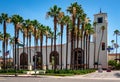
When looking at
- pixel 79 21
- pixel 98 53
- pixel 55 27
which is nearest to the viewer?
pixel 55 27

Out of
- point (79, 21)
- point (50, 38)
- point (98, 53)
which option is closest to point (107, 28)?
point (98, 53)

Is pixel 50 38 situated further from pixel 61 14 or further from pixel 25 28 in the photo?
pixel 61 14

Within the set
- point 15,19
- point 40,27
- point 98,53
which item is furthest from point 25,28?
point 98,53

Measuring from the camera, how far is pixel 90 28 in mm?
79062

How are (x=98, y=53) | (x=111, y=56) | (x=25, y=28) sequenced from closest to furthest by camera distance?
(x=25, y=28), (x=98, y=53), (x=111, y=56)

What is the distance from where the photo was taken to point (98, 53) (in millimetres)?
87125

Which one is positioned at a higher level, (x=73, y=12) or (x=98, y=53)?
(x=73, y=12)

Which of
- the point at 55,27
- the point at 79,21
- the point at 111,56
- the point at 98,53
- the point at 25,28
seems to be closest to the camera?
the point at 55,27

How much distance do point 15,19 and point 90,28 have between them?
21.3 m

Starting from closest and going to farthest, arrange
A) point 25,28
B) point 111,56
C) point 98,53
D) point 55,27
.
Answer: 1. point 55,27
2. point 25,28
3. point 98,53
4. point 111,56

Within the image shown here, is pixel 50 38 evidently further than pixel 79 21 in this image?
Yes

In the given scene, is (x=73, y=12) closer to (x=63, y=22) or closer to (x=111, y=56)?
(x=63, y=22)

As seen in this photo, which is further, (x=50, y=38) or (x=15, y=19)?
(x=50, y=38)

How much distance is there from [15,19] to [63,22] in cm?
1104
